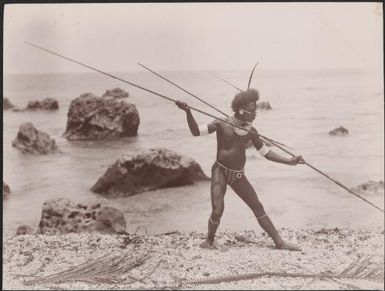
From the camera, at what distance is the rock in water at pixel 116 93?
5.59 m

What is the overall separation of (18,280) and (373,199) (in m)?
3.10

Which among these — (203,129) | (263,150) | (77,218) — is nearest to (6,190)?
(77,218)

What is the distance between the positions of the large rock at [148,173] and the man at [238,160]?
56 cm

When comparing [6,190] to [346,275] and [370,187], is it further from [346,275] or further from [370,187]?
[370,187]

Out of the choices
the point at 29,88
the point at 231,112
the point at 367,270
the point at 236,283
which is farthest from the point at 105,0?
the point at 367,270

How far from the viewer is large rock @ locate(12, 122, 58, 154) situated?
545 cm

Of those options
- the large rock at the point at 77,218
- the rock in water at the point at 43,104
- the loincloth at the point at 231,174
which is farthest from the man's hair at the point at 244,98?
the rock in water at the point at 43,104

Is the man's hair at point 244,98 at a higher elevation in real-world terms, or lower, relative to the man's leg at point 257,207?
higher

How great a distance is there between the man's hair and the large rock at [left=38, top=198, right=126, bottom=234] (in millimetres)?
1484

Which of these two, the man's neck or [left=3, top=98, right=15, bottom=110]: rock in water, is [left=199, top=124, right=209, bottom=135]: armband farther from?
[left=3, top=98, right=15, bottom=110]: rock in water

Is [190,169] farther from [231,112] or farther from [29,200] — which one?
[29,200]

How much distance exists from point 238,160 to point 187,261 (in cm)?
93

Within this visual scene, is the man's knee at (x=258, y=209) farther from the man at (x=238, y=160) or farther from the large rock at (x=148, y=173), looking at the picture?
the large rock at (x=148, y=173)

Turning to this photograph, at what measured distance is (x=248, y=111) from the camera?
197 inches
